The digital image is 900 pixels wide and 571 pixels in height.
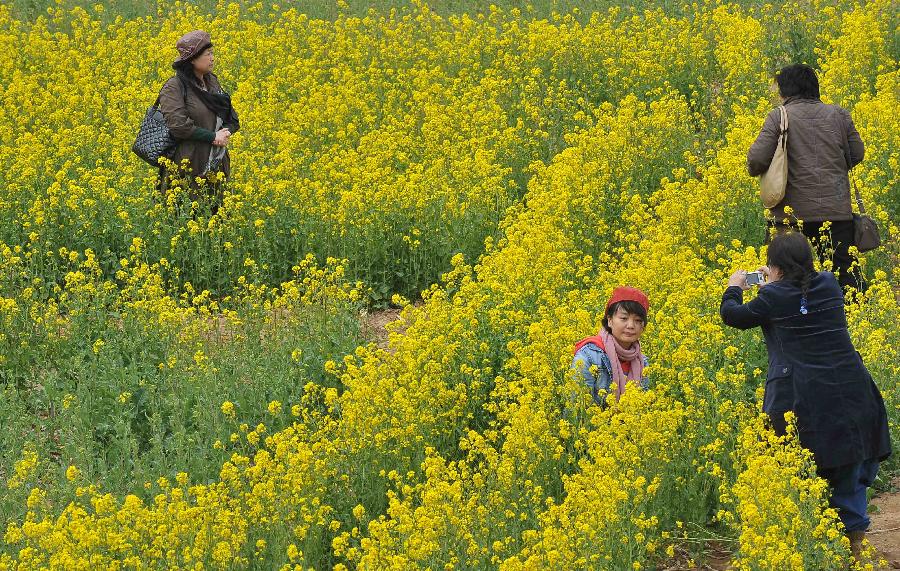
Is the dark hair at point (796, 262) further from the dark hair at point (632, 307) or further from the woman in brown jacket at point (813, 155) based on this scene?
the woman in brown jacket at point (813, 155)

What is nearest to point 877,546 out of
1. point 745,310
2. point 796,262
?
point 745,310

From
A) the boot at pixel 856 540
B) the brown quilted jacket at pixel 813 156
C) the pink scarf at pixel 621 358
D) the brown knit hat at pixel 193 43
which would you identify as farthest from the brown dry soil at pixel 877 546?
the brown knit hat at pixel 193 43

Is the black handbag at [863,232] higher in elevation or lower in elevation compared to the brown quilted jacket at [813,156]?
lower

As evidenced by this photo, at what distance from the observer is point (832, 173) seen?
8891mm

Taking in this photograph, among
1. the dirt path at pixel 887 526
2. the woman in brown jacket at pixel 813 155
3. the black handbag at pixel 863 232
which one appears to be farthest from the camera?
the black handbag at pixel 863 232

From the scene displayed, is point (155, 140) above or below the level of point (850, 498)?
above

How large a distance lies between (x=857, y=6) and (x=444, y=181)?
257 inches

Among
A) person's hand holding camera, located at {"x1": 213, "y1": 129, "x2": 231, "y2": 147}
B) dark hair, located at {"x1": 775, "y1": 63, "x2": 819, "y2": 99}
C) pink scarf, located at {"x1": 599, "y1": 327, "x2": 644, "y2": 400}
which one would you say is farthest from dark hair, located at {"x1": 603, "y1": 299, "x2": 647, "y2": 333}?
person's hand holding camera, located at {"x1": 213, "y1": 129, "x2": 231, "y2": 147}

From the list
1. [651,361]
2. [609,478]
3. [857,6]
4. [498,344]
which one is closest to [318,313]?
[498,344]

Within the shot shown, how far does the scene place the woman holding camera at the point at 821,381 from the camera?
6.30m

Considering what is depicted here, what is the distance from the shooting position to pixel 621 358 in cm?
726

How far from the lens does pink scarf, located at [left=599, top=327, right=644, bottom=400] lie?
7.18m

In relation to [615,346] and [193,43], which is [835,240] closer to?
[615,346]

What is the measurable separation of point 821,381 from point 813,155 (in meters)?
2.94
